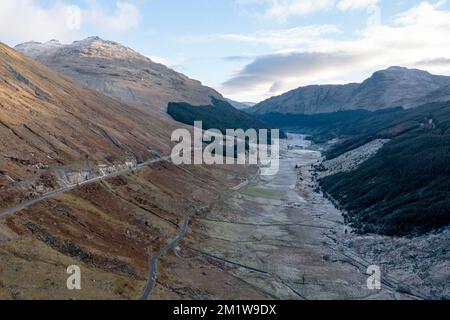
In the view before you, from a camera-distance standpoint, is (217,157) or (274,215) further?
(217,157)

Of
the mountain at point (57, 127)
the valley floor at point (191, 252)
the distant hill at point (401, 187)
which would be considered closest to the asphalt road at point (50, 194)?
the valley floor at point (191, 252)

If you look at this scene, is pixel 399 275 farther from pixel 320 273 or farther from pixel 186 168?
pixel 186 168

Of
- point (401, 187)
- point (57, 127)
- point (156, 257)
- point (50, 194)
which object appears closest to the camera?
point (156, 257)

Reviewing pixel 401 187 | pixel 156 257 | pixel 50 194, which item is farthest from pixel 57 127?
pixel 401 187

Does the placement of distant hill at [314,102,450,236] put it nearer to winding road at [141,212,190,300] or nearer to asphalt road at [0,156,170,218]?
winding road at [141,212,190,300]

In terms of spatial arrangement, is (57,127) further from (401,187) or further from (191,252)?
(401,187)
